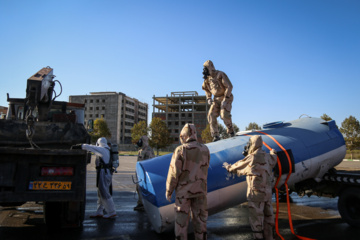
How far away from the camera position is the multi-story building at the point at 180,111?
82.6 metres

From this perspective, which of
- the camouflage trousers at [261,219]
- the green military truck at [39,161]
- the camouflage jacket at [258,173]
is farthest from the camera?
the camouflage jacket at [258,173]

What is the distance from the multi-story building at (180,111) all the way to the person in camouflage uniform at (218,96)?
73.4m

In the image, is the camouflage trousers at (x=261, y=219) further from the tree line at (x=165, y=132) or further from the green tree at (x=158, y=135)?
the green tree at (x=158, y=135)

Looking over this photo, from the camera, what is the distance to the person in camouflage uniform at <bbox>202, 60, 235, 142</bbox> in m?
7.11

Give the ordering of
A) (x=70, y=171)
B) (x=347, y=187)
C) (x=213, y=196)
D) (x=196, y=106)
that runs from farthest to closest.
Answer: (x=196, y=106), (x=347, y=187), (x=213, y=196), (x=70, y=171)

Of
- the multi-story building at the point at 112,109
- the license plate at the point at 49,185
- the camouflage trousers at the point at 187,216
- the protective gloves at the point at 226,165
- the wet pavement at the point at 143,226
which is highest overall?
the multi-story building at the point at 112,109

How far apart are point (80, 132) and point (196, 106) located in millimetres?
81590

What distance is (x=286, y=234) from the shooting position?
525 centimetres

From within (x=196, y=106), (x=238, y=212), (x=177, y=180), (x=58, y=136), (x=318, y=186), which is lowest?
(x=238, y=212)

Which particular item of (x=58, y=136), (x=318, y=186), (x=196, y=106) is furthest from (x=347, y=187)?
(x=196, y=106)

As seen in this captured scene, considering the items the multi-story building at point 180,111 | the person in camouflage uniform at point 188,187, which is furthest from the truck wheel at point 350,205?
the multi-story building at point 180,111

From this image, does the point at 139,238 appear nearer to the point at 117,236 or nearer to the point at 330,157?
the point at 117,236

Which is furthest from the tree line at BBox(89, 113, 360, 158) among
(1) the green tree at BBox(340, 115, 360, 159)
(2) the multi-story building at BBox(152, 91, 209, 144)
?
(2) the multi-story building at BBox(152, 91, 209, 144)

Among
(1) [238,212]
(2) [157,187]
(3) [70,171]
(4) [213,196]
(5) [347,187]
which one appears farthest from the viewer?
(1) [238,212]
